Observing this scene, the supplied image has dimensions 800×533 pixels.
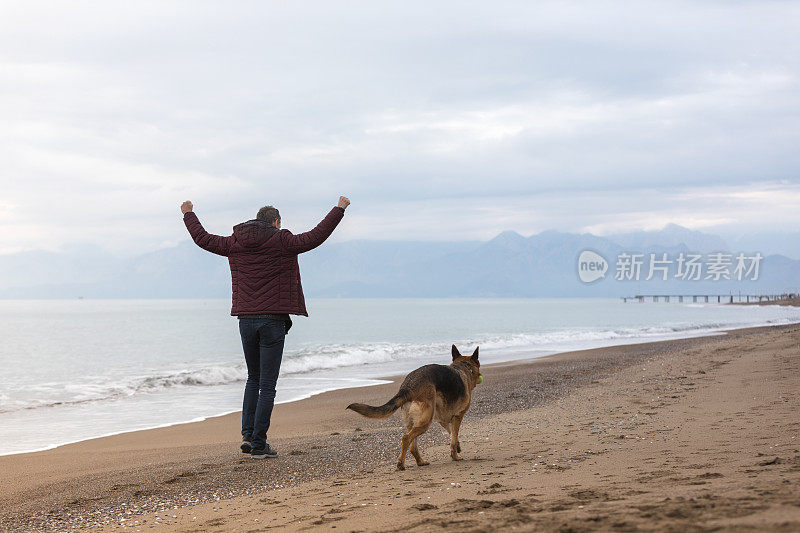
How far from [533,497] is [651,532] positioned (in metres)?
1.33

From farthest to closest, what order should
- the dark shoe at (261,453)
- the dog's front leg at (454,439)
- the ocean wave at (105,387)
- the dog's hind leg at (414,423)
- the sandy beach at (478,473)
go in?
1. the ocean wave at (105,387)
2. the dark shoe at (261,453)
3. the dog's front leg at (454,439)
4. the dog's hind leg at (414,423)
5. the sandy beach at (478,473)

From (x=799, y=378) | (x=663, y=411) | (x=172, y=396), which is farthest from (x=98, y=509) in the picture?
(x=172, y=396)

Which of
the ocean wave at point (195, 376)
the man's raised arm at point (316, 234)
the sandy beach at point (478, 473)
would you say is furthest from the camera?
the ocean wave at point (195, 376)

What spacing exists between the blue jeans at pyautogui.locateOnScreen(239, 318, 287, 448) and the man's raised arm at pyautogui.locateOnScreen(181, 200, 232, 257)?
2.68 feet

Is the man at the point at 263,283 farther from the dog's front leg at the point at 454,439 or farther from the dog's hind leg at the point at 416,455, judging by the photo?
the dog's front leg at the point at 454,439

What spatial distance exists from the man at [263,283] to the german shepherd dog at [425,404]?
159 centimetres

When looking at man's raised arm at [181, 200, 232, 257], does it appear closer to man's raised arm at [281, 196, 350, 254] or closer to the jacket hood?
the jacket hood

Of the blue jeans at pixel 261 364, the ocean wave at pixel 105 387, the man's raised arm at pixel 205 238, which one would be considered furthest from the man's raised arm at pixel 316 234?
the ocean wave at pixel 105 387

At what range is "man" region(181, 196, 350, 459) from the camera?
7.12 metres

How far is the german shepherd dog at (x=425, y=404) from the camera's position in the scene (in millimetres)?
6156

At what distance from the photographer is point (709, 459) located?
5.16m

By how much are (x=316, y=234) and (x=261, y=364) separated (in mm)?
1649

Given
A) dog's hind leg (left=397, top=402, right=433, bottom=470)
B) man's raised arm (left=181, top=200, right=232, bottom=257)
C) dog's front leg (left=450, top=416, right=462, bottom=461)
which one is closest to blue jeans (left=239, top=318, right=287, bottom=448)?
man's raised arm (left=181, top=200, right=232, bottom=257)

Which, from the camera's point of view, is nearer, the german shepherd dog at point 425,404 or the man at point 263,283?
the german shepherd dog at point 425,404
